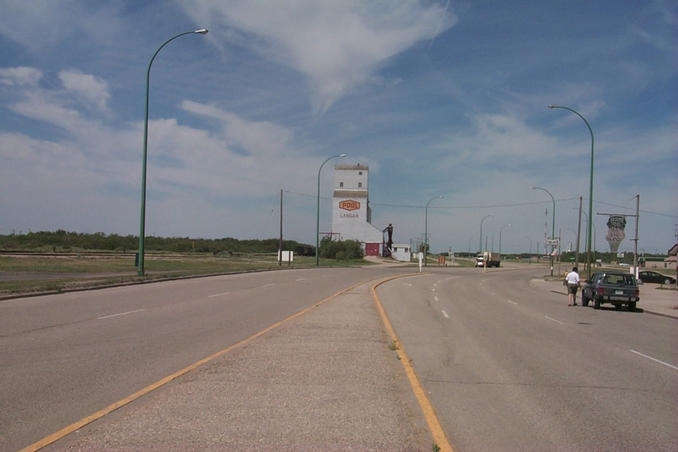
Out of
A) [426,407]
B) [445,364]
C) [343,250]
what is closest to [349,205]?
[343,250]

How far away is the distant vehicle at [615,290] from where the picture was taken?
2431 cm

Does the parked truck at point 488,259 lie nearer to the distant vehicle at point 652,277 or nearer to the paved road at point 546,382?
the distant vehicle at point 652,277

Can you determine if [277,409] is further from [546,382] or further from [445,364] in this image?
[546,382]

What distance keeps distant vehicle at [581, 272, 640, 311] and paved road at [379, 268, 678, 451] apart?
22.0ft

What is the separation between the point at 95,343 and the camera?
10.8m

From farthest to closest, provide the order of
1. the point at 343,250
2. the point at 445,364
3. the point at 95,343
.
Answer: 1. the point at 343,250
2. the point at 95,343
3. the point at 445,364

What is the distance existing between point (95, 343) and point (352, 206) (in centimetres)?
10857

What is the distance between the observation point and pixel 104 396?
6.96 meters

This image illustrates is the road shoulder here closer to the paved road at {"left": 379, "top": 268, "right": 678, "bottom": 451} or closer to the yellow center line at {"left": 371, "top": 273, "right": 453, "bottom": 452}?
the yellow center line at {"left": 371, "top": 273, "right": 453, "bottom": 452}

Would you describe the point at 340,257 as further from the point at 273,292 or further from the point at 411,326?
the point at 411,326

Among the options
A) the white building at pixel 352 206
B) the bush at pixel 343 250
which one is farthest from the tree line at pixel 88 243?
the bush at pixel 343 250

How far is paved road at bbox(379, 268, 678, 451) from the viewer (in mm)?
6043

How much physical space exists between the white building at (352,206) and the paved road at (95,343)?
3833 inches

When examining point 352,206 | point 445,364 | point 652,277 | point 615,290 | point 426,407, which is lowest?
point 652,277
